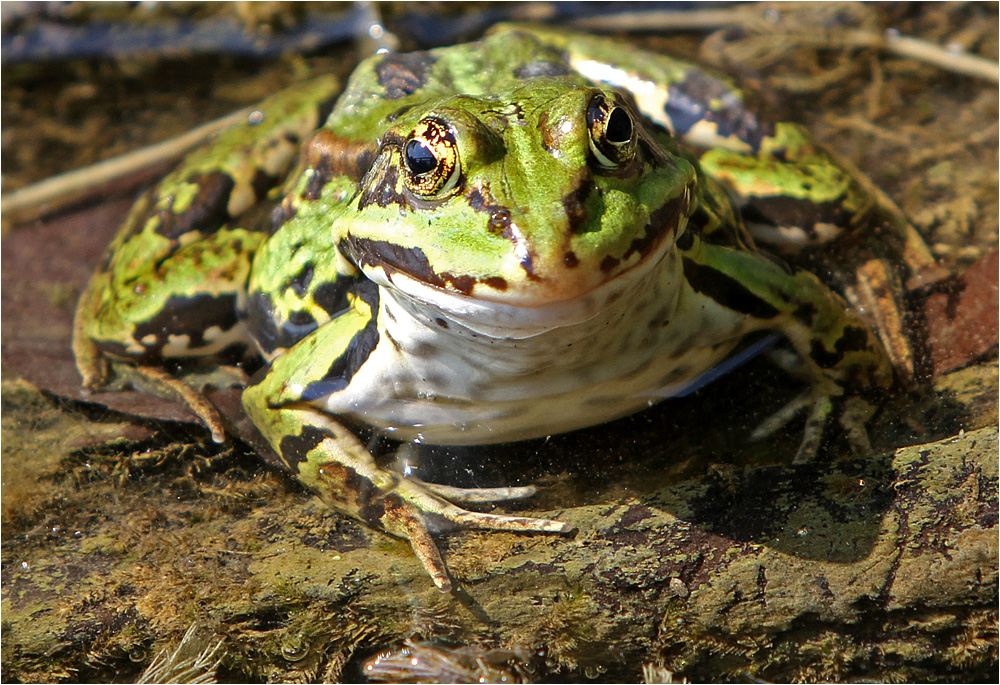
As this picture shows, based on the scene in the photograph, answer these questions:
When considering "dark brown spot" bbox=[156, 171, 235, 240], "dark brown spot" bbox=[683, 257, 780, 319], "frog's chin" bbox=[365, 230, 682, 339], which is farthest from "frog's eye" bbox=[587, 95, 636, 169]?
"dark brown spot" bbox=[156, 171, 235, 240]

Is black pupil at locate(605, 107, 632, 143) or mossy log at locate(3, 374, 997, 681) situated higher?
black pupil at locate(605, 107, 632, 143)

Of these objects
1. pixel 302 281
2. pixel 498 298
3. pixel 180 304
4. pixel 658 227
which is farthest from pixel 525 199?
pixel 180 304

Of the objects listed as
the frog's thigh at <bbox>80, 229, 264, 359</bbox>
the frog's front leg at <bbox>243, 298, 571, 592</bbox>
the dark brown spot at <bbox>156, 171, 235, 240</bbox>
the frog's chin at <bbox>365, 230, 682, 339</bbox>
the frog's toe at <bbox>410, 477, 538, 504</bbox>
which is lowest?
the frog's toe at <bbox>410, 477, 538, 504</bbox>

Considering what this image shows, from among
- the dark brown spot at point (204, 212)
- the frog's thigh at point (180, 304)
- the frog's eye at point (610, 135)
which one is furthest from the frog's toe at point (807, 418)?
the dark brown spot at point (204, 212)

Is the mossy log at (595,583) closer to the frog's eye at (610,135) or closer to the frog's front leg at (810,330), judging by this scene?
the frog's front leg at (810,330)

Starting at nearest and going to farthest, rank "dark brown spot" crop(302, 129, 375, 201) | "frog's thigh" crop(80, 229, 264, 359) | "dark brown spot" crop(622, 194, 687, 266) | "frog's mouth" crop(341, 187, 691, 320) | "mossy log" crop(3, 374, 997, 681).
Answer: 1. "frog's mouth" crop(341, 187, 691, 320)
2. "dark brown spot" crop(622, 194, 687, 266)
3. "mossy log" crop(3, 374, 997, 681)
4. "dark brown spot" crop(302, 129, 375, 201)
5. "frog's thigh" crop(80, 229, 264, 359)

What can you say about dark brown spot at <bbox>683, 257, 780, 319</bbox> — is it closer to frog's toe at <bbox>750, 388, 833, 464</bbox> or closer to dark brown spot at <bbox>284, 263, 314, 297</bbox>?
frog's toe at <bbox>750, 388, 833, 464</bbox>

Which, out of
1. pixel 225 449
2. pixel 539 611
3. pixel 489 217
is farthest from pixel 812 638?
pixel 225 449
